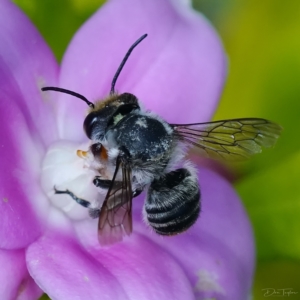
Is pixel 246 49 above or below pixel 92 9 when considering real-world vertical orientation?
below

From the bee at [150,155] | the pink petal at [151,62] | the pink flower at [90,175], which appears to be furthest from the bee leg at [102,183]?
the pink petal at [151,62]

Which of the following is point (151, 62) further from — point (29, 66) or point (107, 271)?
point (107, 271)

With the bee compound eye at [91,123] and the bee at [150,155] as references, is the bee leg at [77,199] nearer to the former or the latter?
the bee at [150,155]

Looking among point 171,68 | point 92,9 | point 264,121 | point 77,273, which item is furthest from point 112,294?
point 92,9

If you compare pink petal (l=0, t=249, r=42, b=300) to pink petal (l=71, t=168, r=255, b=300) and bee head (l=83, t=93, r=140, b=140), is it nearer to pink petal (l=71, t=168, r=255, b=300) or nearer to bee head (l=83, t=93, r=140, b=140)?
pink petal (l=71, t=168, r=255, b=300)

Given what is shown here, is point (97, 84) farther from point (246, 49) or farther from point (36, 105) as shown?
point (246, 49)
